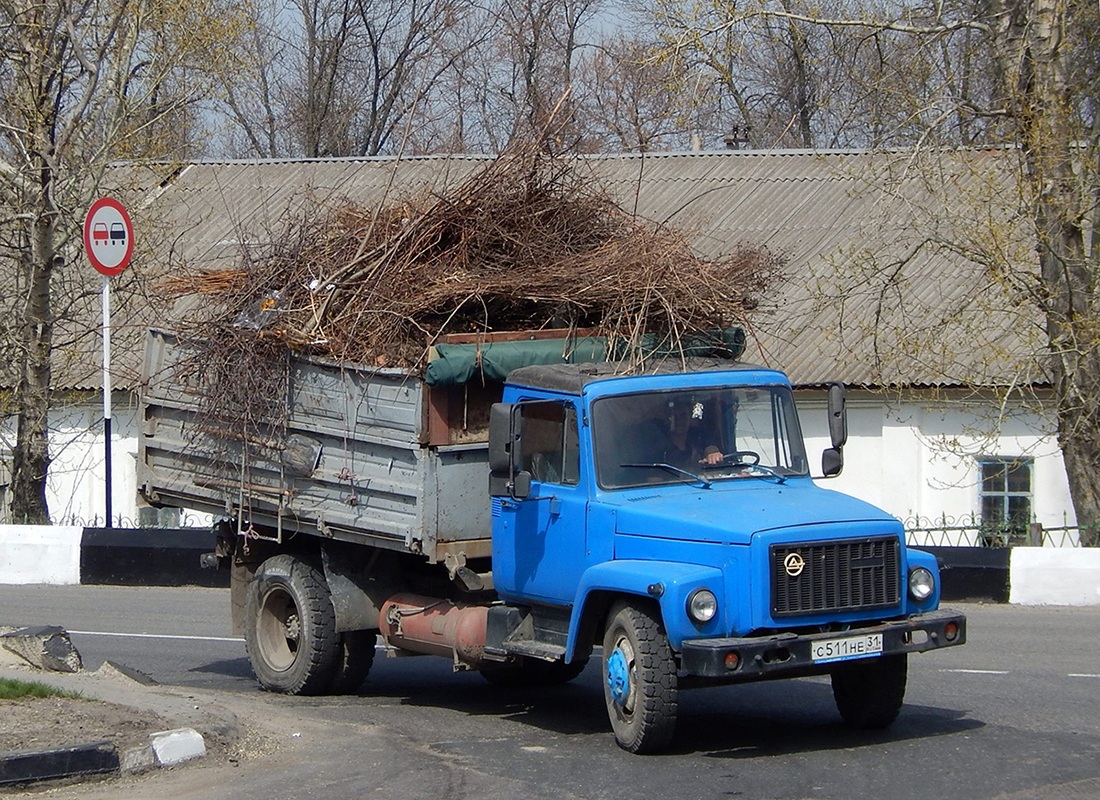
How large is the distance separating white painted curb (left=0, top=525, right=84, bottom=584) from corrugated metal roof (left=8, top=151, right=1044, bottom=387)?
354 centimetres

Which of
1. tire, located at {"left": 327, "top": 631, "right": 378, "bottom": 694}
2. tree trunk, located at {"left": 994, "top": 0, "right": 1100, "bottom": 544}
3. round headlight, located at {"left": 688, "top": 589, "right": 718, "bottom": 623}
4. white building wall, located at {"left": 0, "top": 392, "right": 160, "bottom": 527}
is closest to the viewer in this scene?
round headlight, located at {"left": 688, "top": 589, "right": 718, "bottom": 623}

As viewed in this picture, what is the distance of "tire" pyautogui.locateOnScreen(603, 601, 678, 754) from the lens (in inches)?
285

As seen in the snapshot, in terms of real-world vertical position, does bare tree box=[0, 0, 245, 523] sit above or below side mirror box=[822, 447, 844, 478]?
above

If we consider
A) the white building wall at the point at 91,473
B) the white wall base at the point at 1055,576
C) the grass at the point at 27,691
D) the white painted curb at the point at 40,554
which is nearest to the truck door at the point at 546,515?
the grass at the point at 27,691

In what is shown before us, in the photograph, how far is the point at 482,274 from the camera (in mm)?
9227

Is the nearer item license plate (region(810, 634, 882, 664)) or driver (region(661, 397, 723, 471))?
license plate (region(810, 634, 882, 664))

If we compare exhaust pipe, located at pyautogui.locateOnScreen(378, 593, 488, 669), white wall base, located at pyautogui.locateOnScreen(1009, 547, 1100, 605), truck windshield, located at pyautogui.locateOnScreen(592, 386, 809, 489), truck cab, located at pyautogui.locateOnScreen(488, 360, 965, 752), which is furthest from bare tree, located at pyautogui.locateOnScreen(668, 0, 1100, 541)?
exhaust pipe, located at pyautogui.locateOnScreen(378, 593, 488, 669)

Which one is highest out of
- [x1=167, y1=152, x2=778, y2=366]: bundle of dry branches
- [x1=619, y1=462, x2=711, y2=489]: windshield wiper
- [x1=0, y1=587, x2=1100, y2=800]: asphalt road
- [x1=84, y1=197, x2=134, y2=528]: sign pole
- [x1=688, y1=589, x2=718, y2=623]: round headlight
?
[x1=84, y1=197, x2=134, y2=528]: sign pole

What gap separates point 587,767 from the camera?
23.9 ft

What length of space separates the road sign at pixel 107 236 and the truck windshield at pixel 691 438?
8.86 m

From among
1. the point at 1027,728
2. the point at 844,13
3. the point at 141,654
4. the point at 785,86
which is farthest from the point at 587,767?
the point at 785,86

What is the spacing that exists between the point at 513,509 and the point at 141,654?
181 inches

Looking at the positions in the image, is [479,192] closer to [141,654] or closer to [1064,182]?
[141,654]

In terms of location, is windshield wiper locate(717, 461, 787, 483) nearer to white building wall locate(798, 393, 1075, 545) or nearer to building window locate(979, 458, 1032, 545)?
white building wall locate(798, 393, 1075, 545)
